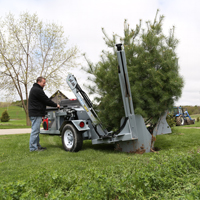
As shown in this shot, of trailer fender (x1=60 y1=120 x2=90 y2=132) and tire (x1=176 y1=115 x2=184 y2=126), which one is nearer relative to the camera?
trailer fender (x1=60 y1=120 x2=90 y2=132)

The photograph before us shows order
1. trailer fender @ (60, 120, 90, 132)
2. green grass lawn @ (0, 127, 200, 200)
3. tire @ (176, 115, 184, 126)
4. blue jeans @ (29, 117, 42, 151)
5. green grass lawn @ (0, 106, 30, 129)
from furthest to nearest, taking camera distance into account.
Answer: green grass lawn @ (0, 106, 30, 129)
tire @ (176, 115, 184, 126)
blue jeans @ (29, 117, 42, 151)
trailer fender @ (60, 120, 90, 132)
green grass lawn @ (0, 127, 200, 200)

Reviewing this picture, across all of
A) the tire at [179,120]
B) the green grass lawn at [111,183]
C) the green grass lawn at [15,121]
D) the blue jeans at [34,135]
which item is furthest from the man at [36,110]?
the tire at [179,120]

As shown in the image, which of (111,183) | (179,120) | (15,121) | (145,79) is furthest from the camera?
(15,121)

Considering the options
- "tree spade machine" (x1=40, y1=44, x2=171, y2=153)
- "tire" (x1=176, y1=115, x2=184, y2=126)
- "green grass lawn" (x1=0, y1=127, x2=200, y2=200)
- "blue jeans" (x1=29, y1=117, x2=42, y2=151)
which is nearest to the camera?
"green grass lawn" (x1=0, y1=127, x2=200, y2=200)

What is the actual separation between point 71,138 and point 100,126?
0.79 meters

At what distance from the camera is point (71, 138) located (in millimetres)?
5602

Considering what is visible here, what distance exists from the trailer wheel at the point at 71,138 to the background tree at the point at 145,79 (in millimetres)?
732

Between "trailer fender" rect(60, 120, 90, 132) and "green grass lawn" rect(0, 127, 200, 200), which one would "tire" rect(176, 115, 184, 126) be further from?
"green grass lawn" rect(0, 127, 200, 200)

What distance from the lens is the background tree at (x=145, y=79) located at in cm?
522

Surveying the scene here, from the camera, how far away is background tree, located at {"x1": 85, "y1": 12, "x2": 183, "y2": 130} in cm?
522

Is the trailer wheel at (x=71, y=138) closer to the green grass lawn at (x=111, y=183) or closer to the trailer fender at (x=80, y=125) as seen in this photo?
the trailer fender at (x=80, y=125)

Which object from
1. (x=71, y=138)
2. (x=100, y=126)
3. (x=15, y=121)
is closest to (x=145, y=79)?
(x=100, y=126)

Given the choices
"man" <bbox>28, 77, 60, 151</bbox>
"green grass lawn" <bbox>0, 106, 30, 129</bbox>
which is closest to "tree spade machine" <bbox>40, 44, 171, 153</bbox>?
"man" <bbox>28, 77, 60, 151</bbox>

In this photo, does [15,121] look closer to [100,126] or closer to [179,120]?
[179,120]
